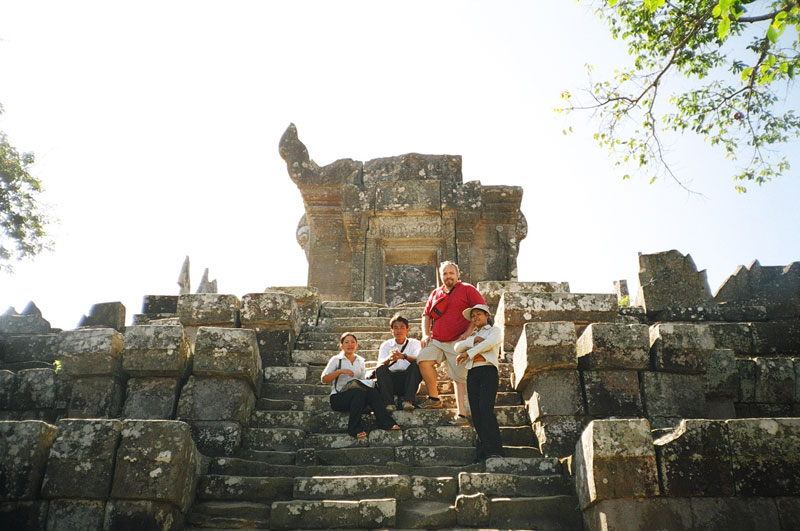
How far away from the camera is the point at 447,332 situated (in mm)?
6145

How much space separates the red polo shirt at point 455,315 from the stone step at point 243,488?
2.20 metres

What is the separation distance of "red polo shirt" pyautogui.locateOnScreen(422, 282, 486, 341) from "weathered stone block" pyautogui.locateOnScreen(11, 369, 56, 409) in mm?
3936

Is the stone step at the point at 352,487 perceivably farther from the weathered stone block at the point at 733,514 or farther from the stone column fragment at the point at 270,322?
the stone column fragment at the point at 270,322

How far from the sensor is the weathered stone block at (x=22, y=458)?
4.11 meters

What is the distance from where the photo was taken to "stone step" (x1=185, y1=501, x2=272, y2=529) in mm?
4309

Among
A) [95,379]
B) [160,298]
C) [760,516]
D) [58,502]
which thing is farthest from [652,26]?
[58,502]

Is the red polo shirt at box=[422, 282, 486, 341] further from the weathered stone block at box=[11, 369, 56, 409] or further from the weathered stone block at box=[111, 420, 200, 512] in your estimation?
the weathered stone block at box=[11, 369, 56, 409]

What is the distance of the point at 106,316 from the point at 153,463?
4832 millimetres

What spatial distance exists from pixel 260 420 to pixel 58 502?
201cm

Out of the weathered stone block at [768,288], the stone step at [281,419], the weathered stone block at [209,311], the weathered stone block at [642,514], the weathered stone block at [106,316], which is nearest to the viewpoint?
the weathered stone block at [642,514]

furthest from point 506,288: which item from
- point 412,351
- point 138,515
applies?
point 138,515

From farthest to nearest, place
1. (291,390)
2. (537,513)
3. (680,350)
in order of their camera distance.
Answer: (291,390) → (680,350) → (537,513)

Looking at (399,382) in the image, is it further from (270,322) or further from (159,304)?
(159,304)

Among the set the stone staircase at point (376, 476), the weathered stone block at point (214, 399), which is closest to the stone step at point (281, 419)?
the stone staircase at point (376, 476)
